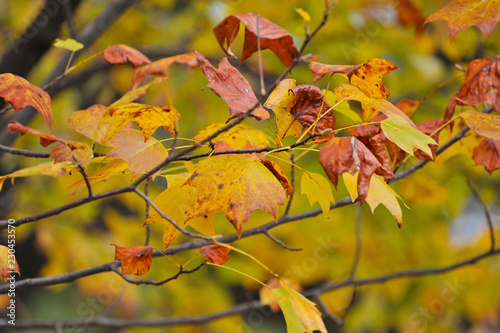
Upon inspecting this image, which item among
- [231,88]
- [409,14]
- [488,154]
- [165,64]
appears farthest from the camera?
[409,14]

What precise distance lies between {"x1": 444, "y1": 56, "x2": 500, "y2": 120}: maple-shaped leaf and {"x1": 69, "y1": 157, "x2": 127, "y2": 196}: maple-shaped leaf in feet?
1.84

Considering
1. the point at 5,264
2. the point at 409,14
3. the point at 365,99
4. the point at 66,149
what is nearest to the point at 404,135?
the point at 365,99

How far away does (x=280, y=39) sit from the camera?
57 cm

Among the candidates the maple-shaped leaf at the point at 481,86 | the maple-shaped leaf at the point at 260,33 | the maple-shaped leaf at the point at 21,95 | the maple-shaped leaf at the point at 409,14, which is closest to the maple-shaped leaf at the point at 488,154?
the maple-shaped leaf at the point at 481,86

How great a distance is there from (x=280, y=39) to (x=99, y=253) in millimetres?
1827

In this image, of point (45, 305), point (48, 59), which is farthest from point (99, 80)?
point (45, 305)

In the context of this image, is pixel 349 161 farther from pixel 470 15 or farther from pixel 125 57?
pixel 470 15

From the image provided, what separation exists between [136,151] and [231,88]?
157 mm

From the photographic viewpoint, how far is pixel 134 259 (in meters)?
0.65

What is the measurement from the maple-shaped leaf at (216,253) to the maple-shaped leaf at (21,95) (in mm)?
276

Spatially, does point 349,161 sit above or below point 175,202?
above

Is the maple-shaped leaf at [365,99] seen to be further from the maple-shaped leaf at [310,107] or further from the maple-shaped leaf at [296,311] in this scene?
the maple-shaped leaf at [296,311]

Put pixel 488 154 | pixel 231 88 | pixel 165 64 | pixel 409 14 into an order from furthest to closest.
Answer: pixel 409 14 < pixel 488 154 < pixel 231 88 < pixel 165 64

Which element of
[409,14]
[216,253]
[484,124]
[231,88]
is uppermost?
[231,88]
